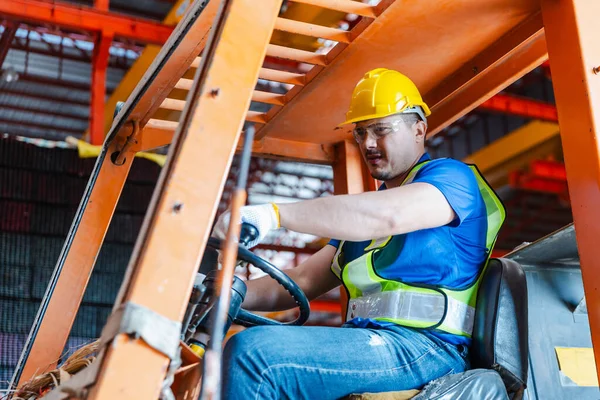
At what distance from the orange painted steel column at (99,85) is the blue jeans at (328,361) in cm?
734

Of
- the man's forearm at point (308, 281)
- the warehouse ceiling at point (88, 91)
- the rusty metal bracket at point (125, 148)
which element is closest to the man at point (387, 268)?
the man's forearm at point (308, 281)

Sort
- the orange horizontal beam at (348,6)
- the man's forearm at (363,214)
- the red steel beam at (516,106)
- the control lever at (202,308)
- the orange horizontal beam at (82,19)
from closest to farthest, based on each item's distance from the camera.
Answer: the control lever at (202,308) → the man's forearm at (363,214) → the orange horizontal beam at (348,6) → the orange horizontal beam at (82,19) → the red steel beam at (516,106)

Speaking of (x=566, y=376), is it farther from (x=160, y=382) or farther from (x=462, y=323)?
(x=160, y=382)

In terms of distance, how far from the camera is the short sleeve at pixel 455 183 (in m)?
2.58

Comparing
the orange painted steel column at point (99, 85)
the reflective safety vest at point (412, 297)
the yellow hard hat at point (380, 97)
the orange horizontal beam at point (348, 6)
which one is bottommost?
the reflective safety vest at point (412, 297)

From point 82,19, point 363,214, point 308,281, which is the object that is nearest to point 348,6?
point 363,214

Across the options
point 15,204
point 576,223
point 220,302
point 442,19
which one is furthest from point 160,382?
point 15,204

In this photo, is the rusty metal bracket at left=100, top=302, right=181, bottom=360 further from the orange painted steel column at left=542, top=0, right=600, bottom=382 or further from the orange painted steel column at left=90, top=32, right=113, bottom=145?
the orange painted steel column at left=90, top=32, right=113, bottom=145

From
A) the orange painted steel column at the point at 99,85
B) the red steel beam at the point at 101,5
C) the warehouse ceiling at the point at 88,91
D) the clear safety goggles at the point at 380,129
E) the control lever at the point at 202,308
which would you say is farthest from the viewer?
the warehouse ceiling at the point at 88,91

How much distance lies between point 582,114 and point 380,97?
0.77 metres

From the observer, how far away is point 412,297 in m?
2.55

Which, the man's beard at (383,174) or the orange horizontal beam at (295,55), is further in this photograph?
the orange horizontal beam at (295,55)

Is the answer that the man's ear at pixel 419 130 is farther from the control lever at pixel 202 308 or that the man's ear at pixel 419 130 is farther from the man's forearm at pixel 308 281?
the control lever at pixel 202 308

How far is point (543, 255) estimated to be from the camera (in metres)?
2.96
